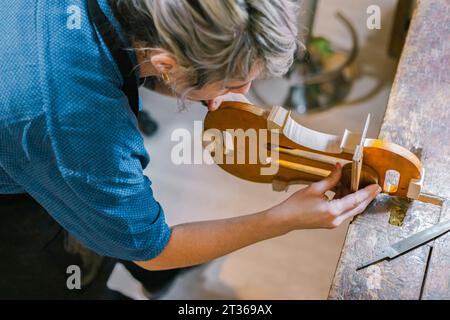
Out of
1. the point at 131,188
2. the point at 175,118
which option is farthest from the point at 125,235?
the point at 175,118

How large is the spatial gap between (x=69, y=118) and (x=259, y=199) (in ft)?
4.71

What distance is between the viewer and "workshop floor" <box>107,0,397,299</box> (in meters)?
2.09

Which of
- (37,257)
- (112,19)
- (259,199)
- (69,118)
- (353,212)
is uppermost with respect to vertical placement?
(112,19)

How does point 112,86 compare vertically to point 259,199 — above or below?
above

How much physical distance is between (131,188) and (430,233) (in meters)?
0.56

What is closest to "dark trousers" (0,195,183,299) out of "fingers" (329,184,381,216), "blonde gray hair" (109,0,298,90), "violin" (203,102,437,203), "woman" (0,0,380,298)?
"woman" (0,0,380,298)

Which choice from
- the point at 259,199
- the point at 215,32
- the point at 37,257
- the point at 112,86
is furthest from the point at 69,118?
the point at 259,199

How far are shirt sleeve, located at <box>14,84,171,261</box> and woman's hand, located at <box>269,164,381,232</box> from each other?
0.25 meters

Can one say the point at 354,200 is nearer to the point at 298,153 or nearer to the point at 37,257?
the point at 298,153

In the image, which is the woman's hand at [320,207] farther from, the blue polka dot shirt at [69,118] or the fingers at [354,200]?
the blue polka dot shirt at [69,118]

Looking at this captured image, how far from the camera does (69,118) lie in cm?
94

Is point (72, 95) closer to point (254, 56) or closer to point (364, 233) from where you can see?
point (254, 56)

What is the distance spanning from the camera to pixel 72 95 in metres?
0.93

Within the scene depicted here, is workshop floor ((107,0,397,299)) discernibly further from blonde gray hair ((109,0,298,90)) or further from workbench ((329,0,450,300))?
blonde gray hair ((109,0,298,90))
